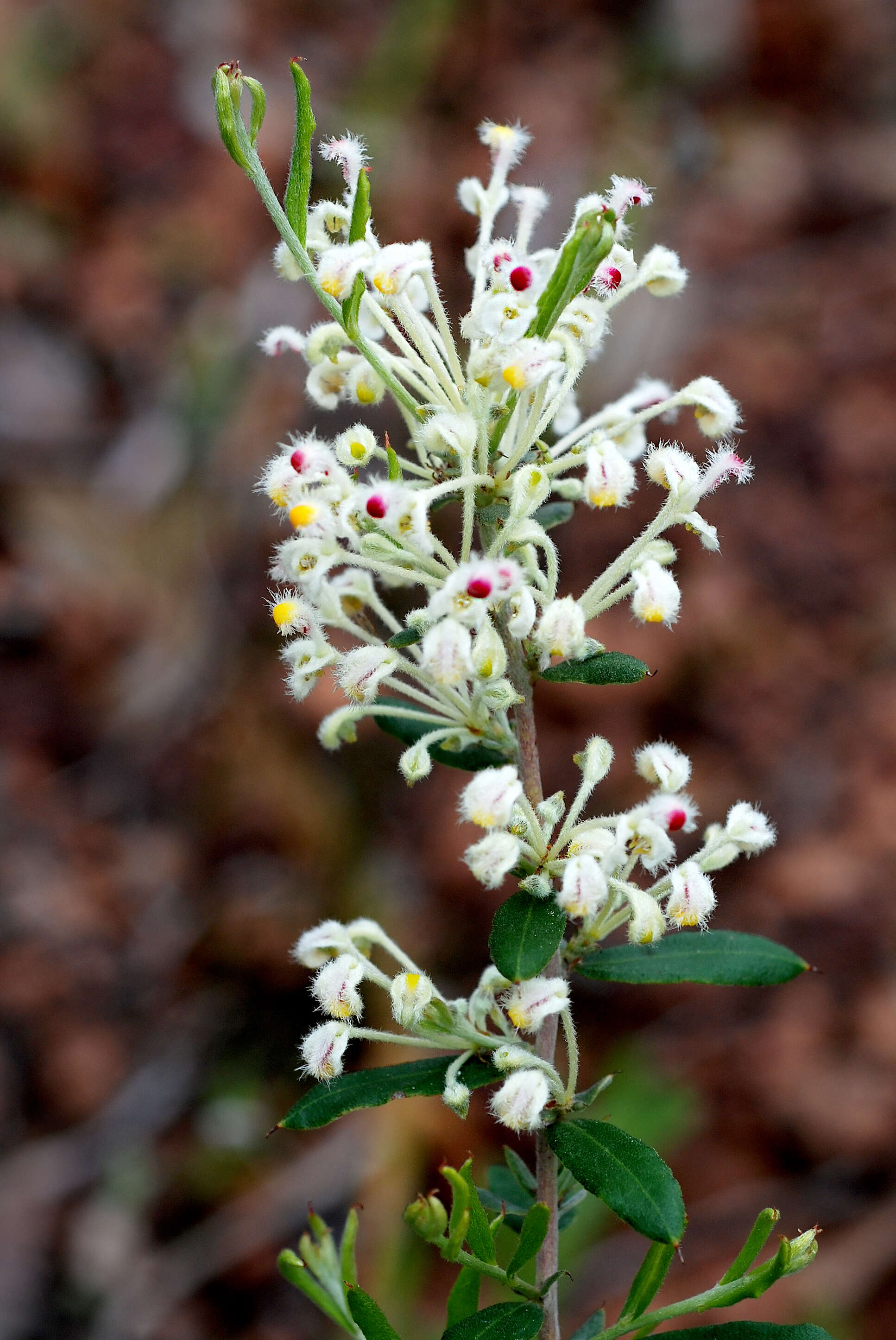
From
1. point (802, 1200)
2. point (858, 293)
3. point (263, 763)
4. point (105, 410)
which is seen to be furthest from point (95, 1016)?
point (858, 293)

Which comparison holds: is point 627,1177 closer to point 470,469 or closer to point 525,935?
point 525,935

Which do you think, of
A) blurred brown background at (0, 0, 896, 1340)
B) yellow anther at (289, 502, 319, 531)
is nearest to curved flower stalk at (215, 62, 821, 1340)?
yellow anther at (289, 502, 319, 531)

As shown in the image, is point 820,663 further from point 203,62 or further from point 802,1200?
point 203,62

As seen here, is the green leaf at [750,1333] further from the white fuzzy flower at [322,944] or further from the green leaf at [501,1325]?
the white fuzzy flower at [322,944]

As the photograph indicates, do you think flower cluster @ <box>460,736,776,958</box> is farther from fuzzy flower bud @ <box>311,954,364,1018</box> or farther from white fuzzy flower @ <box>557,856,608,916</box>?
fuzzy flower bud @ <box>311,954,364,1018</box>

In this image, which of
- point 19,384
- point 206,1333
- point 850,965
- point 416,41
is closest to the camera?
point 206,1333

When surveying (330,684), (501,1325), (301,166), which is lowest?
(501,1325)

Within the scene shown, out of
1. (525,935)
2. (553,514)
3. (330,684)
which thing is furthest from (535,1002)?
(330,684)
